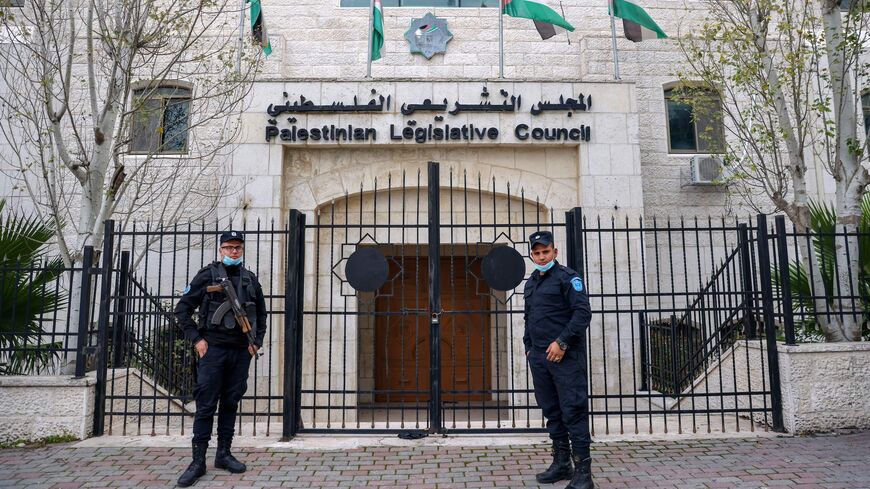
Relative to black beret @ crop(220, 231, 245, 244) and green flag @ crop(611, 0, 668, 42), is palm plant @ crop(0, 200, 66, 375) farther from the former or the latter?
green flag @ crop(611, 0, 668, 42)

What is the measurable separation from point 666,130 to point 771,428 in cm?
670

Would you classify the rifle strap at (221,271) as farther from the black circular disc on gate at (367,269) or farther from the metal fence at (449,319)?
the black circular disc on gate at (367,269)

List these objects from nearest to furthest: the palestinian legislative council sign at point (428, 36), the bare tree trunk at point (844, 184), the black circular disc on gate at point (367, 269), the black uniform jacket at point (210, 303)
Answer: the black uniform jacket at point (210, 303), the black circular disc on gate at point (367, 269), the bare tree trunk at point (844, 184), the palestinian legislative council sign at point (428, 36)

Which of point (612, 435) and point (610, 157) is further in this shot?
point (610, 157)

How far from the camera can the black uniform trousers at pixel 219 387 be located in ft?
16.1

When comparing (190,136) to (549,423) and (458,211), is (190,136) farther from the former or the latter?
(549,423)

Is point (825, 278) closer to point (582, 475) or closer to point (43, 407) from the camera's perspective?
point (582, 475)

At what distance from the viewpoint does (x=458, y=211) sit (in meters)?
10.5

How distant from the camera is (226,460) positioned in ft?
16.6

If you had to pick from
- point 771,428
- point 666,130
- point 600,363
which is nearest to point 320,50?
point 666,130

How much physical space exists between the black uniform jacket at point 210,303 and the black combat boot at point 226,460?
2.92 ft

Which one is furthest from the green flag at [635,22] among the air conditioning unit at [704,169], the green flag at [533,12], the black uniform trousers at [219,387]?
the black uniform trousers at [219,387]

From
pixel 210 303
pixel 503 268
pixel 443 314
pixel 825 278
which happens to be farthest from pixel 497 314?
pixel 825 278

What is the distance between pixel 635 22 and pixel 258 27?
6716mm
